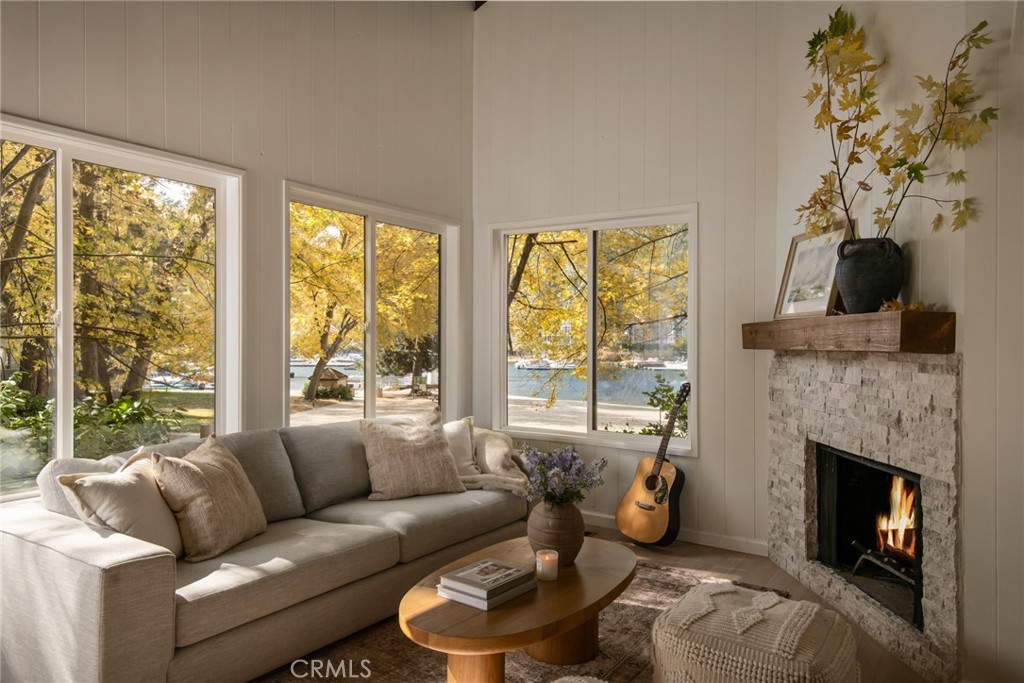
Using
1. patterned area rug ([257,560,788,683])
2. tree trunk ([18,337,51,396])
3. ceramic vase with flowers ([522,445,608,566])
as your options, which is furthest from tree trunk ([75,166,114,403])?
ceramic vase with flowers ([522,445,608,566])

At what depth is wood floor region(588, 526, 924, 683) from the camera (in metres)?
2.57

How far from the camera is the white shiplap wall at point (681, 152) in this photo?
155 inches

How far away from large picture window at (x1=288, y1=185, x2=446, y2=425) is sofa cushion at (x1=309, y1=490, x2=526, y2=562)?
86 cm

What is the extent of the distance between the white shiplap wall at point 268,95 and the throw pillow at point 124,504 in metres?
1.04

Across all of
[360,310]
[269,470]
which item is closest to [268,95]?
[360,310]

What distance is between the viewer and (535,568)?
2488 mm

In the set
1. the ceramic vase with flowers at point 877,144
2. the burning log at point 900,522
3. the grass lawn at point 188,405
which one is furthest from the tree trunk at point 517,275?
the burning log at point 900,522

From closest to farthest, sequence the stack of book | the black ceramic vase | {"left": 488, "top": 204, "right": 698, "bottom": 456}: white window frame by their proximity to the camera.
Answer: the stack of book
the black ceramic vase
{"left": 488, "top": 204, "right": 698, "bottom": 456}: white window frame

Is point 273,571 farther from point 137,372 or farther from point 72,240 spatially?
point 72,240

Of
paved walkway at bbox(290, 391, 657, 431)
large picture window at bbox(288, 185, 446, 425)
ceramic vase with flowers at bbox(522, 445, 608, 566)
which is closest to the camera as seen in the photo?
ceramic vase with flowers at bbox(522, 445, 608, 566)

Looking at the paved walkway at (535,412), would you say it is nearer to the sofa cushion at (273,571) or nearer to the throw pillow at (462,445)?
the throw pillow at (462,445)

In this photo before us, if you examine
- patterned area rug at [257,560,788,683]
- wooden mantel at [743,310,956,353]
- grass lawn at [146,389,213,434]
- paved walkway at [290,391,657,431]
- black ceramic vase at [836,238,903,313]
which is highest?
black ceramic vase at [836,238,903,313]

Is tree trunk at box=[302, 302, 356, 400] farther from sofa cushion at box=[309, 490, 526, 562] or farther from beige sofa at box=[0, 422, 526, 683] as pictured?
sofa cushion at box=[309, 490, 526, 562]

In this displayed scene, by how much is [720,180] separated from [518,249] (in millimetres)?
1521
